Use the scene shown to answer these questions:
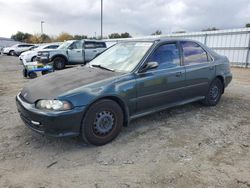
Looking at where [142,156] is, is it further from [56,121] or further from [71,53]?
[71,53]

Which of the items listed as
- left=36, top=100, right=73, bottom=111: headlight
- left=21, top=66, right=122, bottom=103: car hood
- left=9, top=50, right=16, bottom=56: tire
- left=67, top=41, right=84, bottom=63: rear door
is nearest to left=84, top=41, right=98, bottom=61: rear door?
left=67, top=41, right=84, bottom=63: rear door

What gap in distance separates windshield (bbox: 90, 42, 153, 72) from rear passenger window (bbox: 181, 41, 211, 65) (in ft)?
2.83

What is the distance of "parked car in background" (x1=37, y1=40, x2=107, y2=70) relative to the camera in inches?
480

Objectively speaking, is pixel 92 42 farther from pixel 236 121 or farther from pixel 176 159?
pixel 176 159

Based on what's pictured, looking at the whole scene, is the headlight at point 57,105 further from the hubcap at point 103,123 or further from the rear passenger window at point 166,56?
the rear passenger window at point 166,56

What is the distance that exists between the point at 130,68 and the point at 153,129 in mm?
1170

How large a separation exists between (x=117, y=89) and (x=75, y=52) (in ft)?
32.8

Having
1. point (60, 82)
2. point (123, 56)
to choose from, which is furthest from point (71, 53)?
point (60, 82)

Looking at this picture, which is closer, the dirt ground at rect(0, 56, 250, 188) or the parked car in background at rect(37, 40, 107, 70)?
the dirt ground at rect(0, 56, 250, 188)

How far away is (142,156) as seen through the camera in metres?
3.14

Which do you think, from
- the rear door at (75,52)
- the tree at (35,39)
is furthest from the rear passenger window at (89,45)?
the tree at (35,39)

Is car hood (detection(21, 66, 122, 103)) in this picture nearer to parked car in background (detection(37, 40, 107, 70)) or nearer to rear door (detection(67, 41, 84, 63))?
parked car in background (detection(37, 40, 107, 70))

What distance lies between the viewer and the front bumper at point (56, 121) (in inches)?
117

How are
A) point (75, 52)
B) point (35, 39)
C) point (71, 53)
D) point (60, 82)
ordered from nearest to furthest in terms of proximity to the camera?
point (60, 82) < point (71, 53) < point (75, 52) < point (35, 39)
